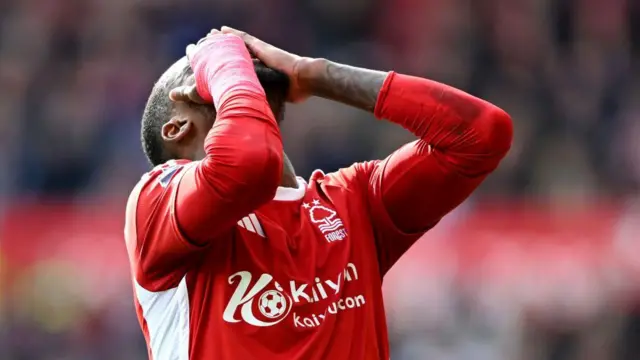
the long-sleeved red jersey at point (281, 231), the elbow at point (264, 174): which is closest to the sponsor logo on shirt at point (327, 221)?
the long-sleeved red jersey at point (281, 231)

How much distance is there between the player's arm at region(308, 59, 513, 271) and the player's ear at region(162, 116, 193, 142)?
1.06 ft

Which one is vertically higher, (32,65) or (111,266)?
(32,65)

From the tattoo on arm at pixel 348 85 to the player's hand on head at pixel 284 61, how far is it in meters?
0.04

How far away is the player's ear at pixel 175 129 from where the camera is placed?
7.73 feet

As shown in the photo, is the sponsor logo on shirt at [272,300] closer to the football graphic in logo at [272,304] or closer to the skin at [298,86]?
the football graphic in logo at [272,304]

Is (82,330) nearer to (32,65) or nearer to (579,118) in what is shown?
(32,65)

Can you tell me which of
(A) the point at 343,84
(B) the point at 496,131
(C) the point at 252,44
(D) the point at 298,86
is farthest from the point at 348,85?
(B) the point at 496,131

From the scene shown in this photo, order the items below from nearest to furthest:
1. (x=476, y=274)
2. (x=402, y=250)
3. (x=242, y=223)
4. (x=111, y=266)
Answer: (x=242, y=223) → (x=402, y=250) → (x=476, y=274) → (x=111, y=266)

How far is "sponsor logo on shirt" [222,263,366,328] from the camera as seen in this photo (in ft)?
6.89

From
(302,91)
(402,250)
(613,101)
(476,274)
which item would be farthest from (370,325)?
(613,101)

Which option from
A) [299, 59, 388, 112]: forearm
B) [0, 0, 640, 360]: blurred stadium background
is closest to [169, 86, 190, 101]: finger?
[299, 59, 388, 112]: forearm

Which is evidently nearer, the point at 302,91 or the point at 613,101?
the point at 302,91

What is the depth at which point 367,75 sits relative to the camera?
2.33 meters

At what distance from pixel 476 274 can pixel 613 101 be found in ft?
4.82
